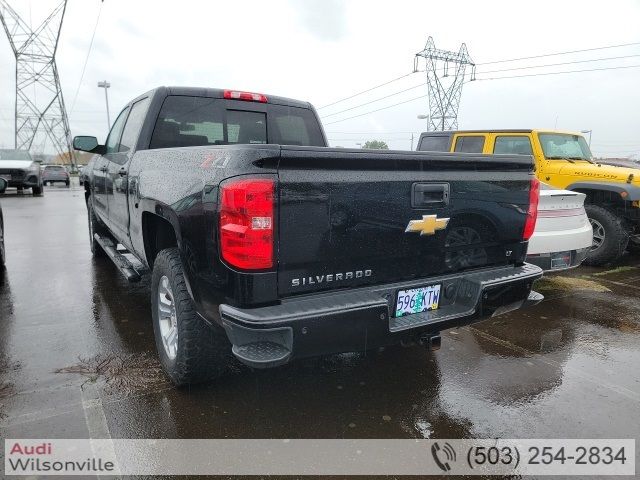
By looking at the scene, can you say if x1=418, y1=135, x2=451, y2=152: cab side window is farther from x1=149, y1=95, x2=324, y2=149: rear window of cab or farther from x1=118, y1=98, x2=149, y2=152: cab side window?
x1=118, y1=98, x2=149, y2=152: cab side window

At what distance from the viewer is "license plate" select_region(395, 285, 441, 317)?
2.58 m

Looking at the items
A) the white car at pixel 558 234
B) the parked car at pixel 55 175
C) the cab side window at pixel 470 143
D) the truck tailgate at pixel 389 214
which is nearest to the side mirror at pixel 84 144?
the truck tailgate at pixel 389 214

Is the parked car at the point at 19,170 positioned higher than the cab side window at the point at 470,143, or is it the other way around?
the cab side window at the point at 470,143

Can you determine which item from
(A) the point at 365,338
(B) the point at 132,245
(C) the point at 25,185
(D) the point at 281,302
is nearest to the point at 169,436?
(D) the point at 281,302

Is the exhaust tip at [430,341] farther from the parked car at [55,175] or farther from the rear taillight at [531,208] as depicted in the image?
the parked car at [55,175]

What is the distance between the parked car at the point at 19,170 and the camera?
16.2 metres

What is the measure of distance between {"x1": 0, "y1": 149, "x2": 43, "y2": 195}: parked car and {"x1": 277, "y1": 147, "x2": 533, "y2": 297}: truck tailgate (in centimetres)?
1747

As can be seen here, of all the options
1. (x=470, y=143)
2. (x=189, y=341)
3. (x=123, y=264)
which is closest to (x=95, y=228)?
(x=123, y=264)

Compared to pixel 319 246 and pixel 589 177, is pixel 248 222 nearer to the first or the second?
pixel 319 246

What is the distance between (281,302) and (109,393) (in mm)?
1458

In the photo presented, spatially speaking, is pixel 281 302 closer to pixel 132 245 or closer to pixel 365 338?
pixel 365 338

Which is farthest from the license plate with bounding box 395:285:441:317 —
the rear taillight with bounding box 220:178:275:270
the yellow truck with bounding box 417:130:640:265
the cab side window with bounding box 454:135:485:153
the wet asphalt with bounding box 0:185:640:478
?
the cab side window with bounding box 454:135:485:153

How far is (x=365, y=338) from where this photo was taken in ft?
7.76

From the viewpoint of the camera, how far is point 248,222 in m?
2.11
